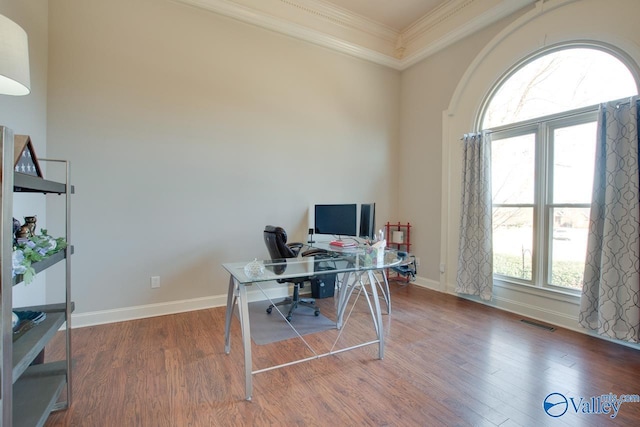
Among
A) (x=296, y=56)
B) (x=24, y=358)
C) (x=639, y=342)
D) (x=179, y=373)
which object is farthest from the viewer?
(x=296, y=56)

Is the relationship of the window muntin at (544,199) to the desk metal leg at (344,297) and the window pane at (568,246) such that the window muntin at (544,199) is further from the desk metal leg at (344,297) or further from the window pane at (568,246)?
the desk metal leg at (344,297)

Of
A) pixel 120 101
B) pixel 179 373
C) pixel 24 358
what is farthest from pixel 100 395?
pixel 120 101

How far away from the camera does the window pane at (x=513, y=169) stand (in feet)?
10.6

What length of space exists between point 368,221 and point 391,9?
2953 millimetres

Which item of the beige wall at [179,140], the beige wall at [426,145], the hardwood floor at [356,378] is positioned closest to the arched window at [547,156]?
the beige wall at [426,145]

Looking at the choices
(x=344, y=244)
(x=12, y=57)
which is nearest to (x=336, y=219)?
(x=344, y=244)

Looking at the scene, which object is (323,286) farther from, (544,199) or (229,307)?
(544,199)

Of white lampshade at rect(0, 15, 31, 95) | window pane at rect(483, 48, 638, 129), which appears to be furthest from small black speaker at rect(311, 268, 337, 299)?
white lampshade at rect(0, 15, 31, 95)

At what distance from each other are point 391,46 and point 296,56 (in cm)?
173

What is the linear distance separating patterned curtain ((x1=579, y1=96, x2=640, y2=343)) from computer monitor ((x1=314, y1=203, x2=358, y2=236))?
2.21m

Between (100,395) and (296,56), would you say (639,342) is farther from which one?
(296,56)

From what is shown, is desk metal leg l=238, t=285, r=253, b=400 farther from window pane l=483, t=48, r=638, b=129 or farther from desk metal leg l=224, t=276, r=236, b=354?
window pane l=483, t=48, r=638, b=129

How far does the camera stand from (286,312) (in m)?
3.19

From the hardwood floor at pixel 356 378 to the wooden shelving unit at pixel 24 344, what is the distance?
25 centimetres
